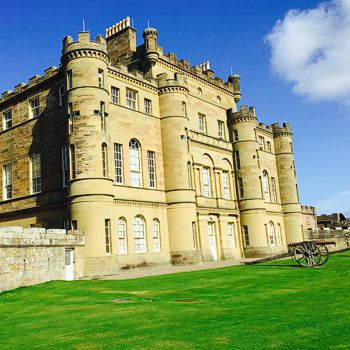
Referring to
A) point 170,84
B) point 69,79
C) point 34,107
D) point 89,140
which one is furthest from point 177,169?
point 34,107

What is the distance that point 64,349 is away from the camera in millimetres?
7711

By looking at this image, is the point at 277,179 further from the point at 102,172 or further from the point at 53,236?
the point at 53,236

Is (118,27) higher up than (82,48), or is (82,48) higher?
(118,27)

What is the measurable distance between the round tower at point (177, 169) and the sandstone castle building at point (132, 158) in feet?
0.26

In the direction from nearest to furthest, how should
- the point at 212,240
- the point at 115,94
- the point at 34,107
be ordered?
the point at 115,94 → the point at 34,107 → the point at 212,240

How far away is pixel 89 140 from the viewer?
2659 cm

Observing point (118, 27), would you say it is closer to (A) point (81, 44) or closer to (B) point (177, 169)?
(A) point (81, 44)

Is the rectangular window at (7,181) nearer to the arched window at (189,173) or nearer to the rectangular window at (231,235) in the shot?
the arched window at (189,173)

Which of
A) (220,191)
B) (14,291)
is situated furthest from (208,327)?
(220,191)

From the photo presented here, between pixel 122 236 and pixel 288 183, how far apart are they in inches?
1020

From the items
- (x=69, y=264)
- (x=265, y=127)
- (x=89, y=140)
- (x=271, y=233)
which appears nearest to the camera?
(x=69, y=264)

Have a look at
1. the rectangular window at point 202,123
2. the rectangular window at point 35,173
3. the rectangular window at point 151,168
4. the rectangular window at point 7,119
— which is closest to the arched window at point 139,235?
the rectangular window at point 151,168

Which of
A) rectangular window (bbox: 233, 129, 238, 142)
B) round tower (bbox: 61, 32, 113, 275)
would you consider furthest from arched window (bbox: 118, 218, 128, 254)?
rectangular window (bbox: 233, 129, 238, 142)

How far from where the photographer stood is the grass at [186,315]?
7891 millimetres
